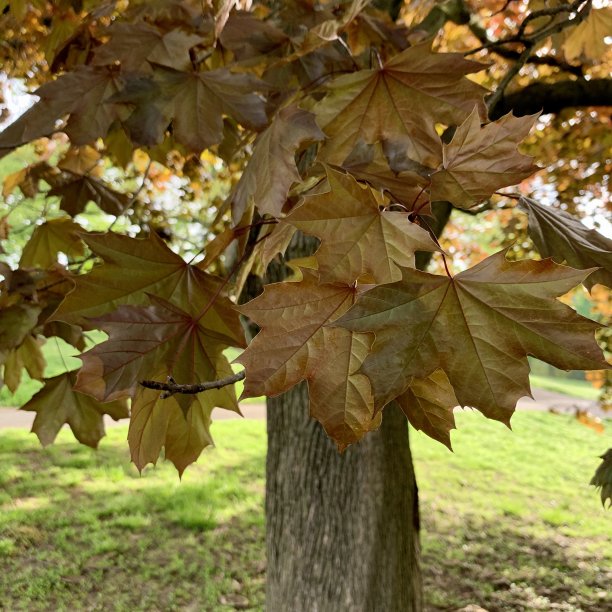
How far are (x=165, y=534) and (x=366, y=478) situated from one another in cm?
277

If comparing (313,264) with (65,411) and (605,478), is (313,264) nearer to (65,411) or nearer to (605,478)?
(65,411)

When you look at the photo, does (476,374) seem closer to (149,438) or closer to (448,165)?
(448,165)

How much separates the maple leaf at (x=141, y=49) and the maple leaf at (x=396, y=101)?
42cm

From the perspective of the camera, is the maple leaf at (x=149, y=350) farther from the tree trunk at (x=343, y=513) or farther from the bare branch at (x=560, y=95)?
the bare branch at (x=560, y=95)

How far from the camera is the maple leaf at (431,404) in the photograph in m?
0.81

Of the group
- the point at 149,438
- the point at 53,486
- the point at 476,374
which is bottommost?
the point at 53,486

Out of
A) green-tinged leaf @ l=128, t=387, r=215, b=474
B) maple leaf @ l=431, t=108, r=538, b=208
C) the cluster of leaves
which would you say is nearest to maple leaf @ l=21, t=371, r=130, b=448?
the cluster of leaves

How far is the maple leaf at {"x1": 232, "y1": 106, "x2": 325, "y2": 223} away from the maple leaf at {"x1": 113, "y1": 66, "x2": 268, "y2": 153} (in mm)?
156


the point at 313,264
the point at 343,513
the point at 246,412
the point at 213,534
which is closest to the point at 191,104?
the point at 313,264

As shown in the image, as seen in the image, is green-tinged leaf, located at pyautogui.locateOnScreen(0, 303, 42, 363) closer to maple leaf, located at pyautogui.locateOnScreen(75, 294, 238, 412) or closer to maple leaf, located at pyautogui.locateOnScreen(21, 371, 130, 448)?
maple leaf, located at pyautogui.locateOnScreen(21, 371, 130, 448)

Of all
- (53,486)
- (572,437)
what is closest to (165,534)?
(53,486)

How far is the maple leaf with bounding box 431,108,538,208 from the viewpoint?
0.75 m

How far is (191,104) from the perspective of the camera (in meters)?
1.25

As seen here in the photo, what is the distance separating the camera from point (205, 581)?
4309 mm
